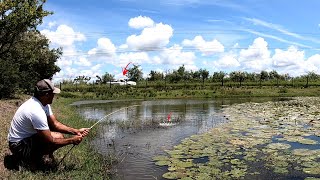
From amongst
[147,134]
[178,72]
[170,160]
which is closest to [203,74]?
[178,72]

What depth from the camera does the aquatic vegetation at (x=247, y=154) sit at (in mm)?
9508

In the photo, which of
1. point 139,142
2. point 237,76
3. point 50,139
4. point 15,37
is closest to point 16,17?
point 15,37

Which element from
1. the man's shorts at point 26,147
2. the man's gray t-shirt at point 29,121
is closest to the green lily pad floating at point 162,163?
the man's shorts at point 26,147

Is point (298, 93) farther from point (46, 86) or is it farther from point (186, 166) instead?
point (46, 86)

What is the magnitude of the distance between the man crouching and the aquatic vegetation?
3383 millimetres

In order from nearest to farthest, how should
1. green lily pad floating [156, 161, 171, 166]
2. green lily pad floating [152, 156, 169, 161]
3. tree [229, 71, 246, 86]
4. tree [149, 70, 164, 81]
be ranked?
green lily pad floating [156, 161, 171, 166] < green lily pad floating [152, 156, 169, 161] < tree [229, 71, 246, 86] < tree [149, 70, 164, 81]

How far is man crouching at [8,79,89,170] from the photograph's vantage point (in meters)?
7.45

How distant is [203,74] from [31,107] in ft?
276

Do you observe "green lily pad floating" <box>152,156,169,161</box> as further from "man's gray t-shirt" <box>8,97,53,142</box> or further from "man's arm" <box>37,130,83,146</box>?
"man's gray t-shirt" <box>8,97,53,142</box>

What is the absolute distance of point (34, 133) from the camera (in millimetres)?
7734

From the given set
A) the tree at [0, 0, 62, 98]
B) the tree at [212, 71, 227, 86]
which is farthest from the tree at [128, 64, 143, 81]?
the tree at [0, 0, 62, 98]

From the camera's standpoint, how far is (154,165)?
10648 millimetres

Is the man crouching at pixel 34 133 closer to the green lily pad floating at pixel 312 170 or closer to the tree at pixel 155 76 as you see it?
the green lily pad floating at pixel 312 170

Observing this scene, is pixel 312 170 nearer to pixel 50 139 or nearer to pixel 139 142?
pixel 50 139
